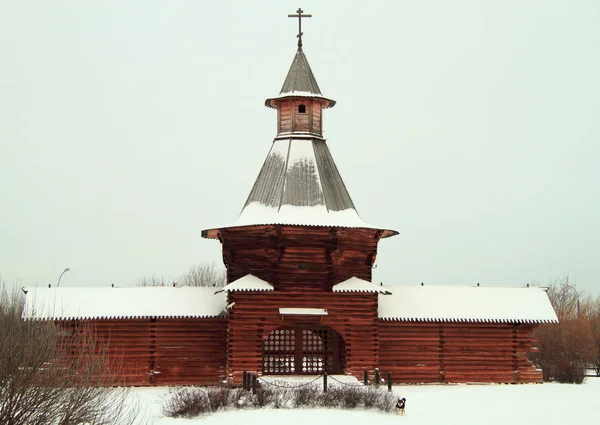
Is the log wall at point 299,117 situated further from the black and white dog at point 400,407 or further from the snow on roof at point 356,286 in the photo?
the black and white dog at point 400,407

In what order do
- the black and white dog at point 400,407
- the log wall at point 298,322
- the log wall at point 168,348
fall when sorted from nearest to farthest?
the black and white dog at point 400,407 → the log wall at point 298,322 → the log wall at point 168,348

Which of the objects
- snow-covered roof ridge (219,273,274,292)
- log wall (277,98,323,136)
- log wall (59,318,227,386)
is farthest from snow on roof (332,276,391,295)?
log wall (277,98,323,136)

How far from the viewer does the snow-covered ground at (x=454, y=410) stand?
66.5ft

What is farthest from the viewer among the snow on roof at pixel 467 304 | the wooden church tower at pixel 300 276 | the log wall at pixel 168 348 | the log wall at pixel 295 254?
the snow on roof at pixel 467 304

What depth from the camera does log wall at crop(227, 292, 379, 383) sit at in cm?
2769

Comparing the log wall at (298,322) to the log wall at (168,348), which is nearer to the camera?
the log wall at (298,322)

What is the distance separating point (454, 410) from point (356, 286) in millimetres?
6575

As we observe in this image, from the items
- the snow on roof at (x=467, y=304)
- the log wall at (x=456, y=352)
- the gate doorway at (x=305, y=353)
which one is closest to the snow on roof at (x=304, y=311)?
the gate doorway at (x=305, y=353)

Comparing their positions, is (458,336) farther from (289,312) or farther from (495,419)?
(495,419)

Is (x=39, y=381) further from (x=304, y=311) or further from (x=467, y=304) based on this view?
(x=467, y=304)

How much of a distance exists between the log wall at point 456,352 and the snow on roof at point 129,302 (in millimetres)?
6182

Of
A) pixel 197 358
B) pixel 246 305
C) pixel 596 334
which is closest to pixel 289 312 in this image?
pixel 246 305

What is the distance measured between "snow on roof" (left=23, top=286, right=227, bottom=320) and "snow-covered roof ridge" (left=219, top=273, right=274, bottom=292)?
6.15 feet

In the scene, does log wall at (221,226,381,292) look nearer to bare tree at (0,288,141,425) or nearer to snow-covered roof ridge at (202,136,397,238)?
snow-covered roof ridge at (202,136,397,238)
